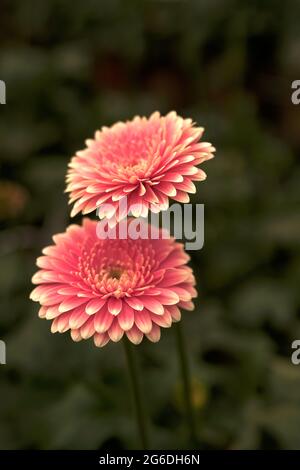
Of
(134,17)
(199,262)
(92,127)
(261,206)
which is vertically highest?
(134,17)

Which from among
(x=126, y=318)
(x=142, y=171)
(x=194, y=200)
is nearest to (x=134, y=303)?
(x=126, y=318)

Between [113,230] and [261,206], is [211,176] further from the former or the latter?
[113,230]

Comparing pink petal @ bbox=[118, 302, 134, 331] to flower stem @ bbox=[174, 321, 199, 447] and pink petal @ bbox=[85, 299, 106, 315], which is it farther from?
flower stem @ bbox=[174, 321, 199, 447]

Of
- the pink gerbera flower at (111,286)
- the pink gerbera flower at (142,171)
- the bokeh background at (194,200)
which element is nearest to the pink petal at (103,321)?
the pink gerbera flower at (111,286)

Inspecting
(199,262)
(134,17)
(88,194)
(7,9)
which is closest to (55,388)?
(199,262)

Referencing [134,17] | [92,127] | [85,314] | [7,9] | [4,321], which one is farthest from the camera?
[7,9]
